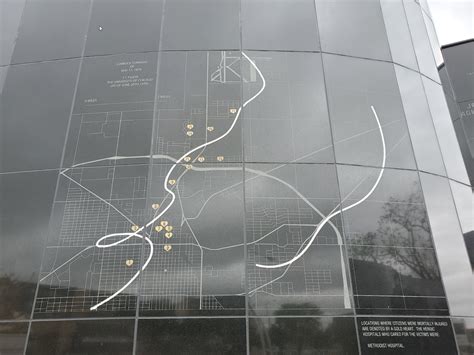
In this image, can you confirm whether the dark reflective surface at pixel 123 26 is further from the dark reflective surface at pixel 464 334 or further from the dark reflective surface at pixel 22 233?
the dark reflective surface at pixel 464 334

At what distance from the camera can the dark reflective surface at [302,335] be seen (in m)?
7.36

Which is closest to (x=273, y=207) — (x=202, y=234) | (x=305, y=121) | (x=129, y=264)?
(x=202, y=234)

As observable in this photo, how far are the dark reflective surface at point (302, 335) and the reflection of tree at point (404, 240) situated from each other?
1556 millimetres

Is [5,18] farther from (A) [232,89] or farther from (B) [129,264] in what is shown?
(B) [129,264]

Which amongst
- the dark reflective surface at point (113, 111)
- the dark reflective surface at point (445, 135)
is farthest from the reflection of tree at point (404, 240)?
the dark reflective surface at point (113, 111)

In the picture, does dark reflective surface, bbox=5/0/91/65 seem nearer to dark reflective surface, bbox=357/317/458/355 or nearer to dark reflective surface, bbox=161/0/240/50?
dark reflective surface, bbox=161/0/240/50

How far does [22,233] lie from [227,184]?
179 inches

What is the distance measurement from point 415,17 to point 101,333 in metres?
12.9

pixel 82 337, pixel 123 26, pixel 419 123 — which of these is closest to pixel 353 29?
pixel 419 123

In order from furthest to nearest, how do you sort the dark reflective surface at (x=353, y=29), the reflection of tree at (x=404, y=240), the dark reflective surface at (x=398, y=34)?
the dark reflective surface at (x=398, y=34) < the dark reflective surface at (x=353, y=29) < the reflection of tree at (x=404, y=240)

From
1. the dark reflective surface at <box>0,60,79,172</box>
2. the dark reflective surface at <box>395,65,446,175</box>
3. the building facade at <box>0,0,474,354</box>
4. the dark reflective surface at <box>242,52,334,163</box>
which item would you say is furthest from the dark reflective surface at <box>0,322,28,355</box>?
the dark reflective surface at <box>395,65,446,175</box>

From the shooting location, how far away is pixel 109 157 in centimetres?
925

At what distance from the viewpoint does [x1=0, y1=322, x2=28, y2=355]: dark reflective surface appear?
755cm

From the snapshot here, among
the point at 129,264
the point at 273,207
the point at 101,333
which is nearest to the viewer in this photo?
the point at 101,333
